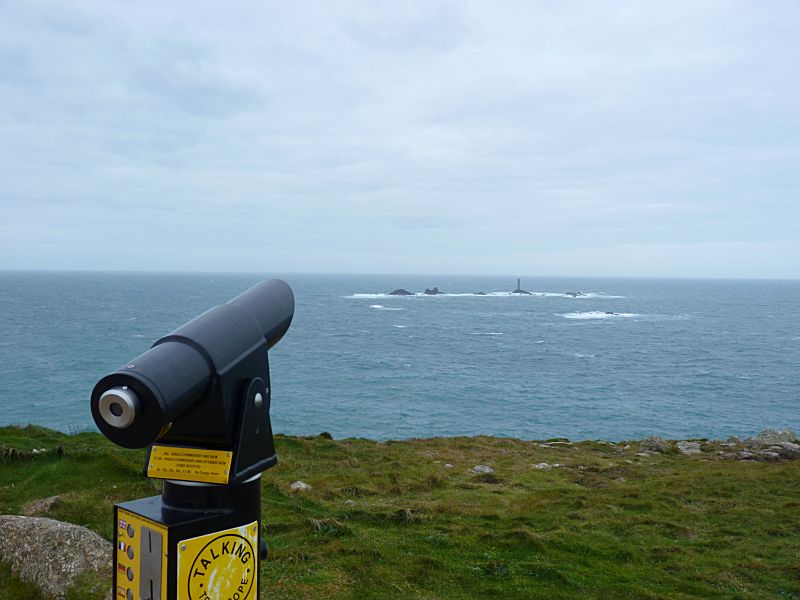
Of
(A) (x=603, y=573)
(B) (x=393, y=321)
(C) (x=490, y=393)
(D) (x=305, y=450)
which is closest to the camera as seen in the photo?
(A) (x=603, y=573)

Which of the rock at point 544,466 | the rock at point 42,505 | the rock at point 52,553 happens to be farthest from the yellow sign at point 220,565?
the rock at point 544,466

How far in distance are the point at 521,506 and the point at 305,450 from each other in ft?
27.8

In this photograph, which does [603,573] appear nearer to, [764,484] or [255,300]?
[255,300]

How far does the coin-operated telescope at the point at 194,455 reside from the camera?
8.04ft

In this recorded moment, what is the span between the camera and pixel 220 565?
2.73m

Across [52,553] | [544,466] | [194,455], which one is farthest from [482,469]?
[194,455]

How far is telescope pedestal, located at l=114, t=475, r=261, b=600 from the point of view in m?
2.58

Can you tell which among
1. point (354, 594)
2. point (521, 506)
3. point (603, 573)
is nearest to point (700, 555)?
point (603, 573)

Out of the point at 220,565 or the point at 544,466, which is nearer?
the point at 220,565

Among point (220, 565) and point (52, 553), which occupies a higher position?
point (220, 565)

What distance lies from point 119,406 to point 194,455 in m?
0.45

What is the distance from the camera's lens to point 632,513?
13.3 metres

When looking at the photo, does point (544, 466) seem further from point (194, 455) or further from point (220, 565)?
point (194, 455)

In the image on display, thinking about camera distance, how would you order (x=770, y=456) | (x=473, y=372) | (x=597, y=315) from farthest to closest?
(x=597, y=315)
(x=473, y=372)
(x=770, y=456)
